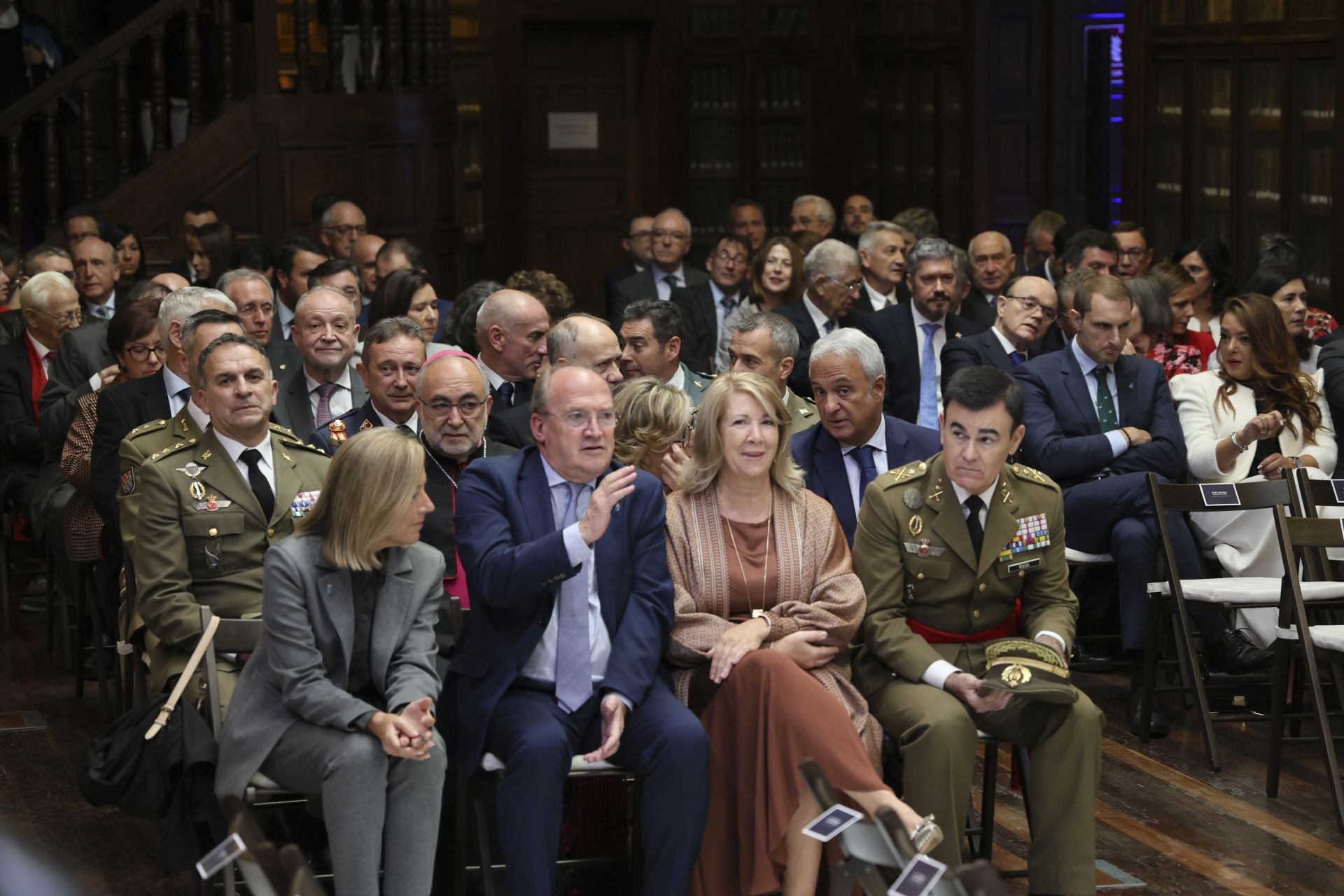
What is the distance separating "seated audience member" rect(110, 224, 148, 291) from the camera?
30.5ft

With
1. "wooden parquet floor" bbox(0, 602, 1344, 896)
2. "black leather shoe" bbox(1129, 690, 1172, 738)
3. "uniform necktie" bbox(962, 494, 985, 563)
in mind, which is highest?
"uniform necktie" bbox(962, 494, 985, 563)

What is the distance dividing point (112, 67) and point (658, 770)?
7550mm

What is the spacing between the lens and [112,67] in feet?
34.0

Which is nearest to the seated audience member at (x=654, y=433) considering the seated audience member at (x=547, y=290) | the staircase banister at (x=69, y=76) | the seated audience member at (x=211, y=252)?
the seated audience member at (x=547, y=290)

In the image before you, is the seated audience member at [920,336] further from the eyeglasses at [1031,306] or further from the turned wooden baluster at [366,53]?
the turned wooden baluster at [366,53]

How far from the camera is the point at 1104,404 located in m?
6.56

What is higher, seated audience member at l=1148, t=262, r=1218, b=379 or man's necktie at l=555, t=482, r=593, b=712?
seated audience member at l=1148, t=262, r=1218, b=379

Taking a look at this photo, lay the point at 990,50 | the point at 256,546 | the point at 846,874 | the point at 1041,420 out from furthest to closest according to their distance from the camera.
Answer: the point at 990,50 → the point at 1041,420 → the point at 256,546 → the point at 846,874

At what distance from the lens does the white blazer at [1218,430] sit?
21.4ft

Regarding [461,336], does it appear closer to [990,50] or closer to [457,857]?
[457,857]

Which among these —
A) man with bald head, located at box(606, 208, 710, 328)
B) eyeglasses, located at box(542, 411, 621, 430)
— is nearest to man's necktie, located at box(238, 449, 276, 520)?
eyeglasses, located at box(542, 411, 621, 430)

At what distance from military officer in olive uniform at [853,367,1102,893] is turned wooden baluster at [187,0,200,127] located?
6.92 m

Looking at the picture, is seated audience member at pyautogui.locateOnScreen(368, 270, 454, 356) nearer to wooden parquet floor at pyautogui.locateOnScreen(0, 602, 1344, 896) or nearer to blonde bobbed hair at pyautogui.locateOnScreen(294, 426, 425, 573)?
wooden parquet floor at pyautogui.locateOnScreen(0, 602, 1344, 896)

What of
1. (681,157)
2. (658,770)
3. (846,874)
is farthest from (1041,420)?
(681,157)
